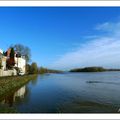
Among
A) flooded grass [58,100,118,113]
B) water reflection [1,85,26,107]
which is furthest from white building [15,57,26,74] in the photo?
flooded grass [58,100,118,113]

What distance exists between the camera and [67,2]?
991 cm

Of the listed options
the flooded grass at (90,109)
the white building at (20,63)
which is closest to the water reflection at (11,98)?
the flooded grass at (90,109)

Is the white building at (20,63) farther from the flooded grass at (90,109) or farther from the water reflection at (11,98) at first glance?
the flooded grass at (90,109)

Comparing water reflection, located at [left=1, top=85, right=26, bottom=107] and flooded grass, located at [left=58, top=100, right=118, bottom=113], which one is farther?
water reflection, located at [left=1, top=85, right=26, bottom=107]

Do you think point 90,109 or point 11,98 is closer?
point 90,109

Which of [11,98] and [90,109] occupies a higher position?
[11,98]

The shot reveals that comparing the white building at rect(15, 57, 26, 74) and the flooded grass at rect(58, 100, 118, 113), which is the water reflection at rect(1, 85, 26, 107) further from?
the white building at rect(15, 57, 26, 74)

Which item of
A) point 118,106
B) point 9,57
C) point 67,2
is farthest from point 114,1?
point 9,57

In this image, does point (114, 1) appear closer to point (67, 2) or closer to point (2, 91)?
point (67, 2)

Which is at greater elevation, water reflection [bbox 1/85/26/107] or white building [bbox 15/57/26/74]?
white building [bbox 15/57/26/74]

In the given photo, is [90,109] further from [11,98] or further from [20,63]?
[20,63]

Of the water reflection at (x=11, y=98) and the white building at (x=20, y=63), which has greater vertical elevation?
the white building at (x=20, y=63)

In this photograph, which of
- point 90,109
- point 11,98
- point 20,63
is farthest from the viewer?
point 20,63

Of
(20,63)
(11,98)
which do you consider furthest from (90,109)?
(20,63)
